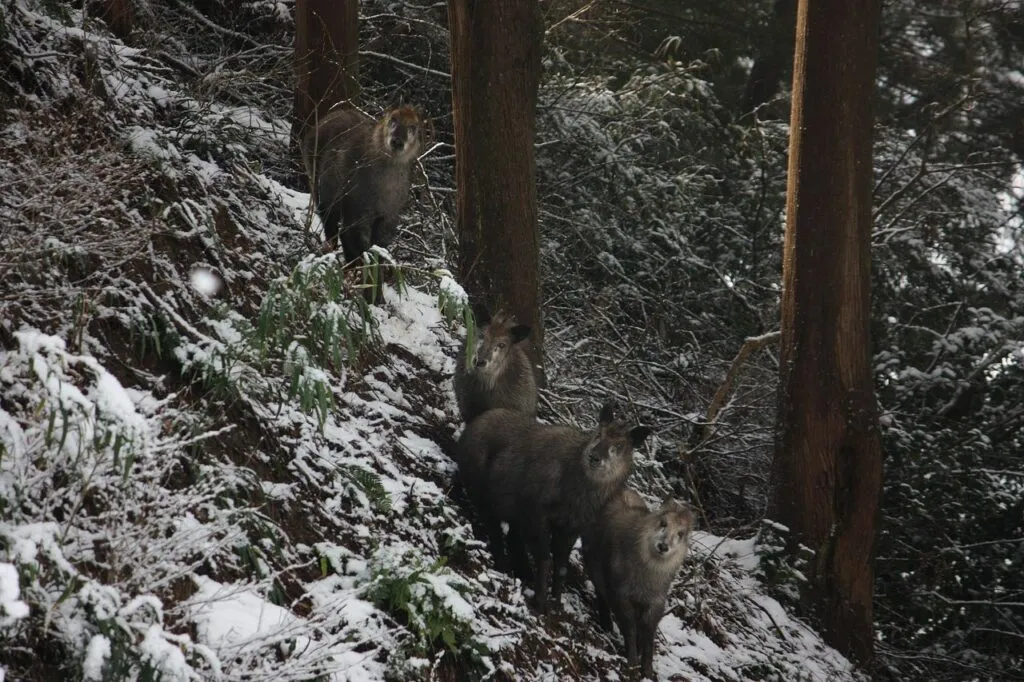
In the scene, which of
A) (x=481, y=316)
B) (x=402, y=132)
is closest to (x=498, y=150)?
(x=402, y=132)

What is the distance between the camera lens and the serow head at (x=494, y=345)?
7.16m

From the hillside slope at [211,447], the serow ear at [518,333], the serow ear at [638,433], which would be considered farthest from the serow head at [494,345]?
the serow ear at [638,433]

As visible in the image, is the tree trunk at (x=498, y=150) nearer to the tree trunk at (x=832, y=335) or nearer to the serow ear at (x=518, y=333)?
the serow ear at (x=518, y=333)

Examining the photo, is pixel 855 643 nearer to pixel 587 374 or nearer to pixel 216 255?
pixel 587 374

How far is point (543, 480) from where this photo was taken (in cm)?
657

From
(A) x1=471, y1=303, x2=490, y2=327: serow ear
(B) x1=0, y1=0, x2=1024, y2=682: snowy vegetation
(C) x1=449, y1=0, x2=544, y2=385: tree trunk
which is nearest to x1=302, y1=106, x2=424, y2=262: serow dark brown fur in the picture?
(B) x1=0, y1=0, x2=1024, y2=682: snowy vegetation

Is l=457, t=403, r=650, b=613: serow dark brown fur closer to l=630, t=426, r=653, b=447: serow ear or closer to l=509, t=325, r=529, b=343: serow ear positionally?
l=630, t=426, r=653, b=447: serow ear

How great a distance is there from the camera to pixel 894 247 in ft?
39.9

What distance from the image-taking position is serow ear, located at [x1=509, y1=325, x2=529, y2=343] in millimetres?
7297

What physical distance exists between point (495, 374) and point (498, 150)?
1872 millimetres

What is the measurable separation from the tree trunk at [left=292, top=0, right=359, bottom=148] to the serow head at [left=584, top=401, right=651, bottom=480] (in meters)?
3.98

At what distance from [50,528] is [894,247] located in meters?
10.3

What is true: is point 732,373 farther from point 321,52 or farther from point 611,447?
point 321,52

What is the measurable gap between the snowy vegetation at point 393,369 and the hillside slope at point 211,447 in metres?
0.02
